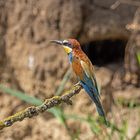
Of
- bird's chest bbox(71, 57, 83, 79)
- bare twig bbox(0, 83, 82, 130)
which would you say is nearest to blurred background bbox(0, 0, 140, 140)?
bird's chest bbox(71, 57, 83, 79)

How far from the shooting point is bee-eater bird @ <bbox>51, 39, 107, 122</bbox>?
4.50 feet

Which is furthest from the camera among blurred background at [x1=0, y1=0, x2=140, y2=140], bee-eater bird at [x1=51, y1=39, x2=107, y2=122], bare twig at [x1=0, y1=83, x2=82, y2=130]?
blurred background at [x1=0, y1=0, x2=140, y2=140]

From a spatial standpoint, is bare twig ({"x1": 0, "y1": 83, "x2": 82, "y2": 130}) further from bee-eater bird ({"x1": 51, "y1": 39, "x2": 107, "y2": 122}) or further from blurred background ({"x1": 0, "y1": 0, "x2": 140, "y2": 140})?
blurred background ({"x1": 0, "y1": 0, "x2": 140, "y2": 140})

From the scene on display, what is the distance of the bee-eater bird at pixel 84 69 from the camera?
1.37 m

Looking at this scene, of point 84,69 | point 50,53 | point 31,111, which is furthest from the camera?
point 50,53

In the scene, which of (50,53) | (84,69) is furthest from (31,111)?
(50,53)

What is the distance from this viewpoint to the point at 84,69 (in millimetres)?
1431

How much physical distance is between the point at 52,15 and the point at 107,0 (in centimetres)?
40

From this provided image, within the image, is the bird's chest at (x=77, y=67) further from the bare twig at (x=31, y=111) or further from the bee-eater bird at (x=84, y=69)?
the bare twig at (x=31, y=111)

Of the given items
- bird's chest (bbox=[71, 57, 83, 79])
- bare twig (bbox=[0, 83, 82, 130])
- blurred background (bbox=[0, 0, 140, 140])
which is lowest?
blurred background (bbox=[0, 0, 140, 140])

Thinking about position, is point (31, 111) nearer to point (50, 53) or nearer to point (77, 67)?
point (77, 67)

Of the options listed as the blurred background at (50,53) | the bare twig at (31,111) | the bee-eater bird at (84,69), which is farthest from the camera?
the blurred background at (50,53)

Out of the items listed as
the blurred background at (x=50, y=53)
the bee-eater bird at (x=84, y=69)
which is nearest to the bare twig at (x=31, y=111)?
the bee-eater bird at (x=84, y=69)

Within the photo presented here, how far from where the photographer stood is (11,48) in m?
3.71
